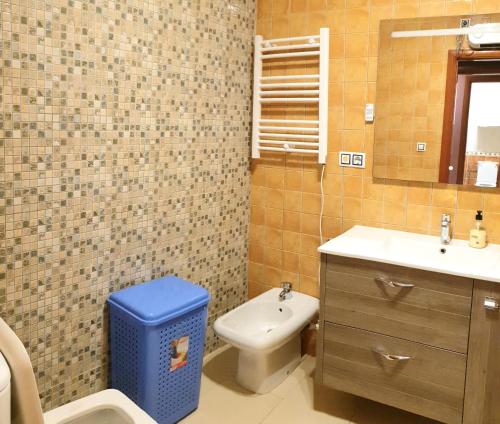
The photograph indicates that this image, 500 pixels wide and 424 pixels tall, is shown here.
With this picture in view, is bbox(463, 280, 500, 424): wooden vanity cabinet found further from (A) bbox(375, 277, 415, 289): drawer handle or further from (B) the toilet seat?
(B) the toilet seat

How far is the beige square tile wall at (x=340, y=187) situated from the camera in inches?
94.3

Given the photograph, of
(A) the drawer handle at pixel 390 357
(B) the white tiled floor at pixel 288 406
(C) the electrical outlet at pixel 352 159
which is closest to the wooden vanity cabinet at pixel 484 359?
(A) the drawer handle at pixel 390 357

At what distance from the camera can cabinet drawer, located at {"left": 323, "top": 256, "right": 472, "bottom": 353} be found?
77.4 inches

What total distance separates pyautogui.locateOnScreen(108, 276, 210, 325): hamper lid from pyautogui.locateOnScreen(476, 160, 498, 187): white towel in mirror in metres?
1.39

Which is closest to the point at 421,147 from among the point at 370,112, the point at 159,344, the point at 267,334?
the point at 370,112

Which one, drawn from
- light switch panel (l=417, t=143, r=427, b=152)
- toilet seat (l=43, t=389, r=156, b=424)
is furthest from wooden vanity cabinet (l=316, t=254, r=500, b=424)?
toilet seat (l=43, t=389, r=156, b=424)

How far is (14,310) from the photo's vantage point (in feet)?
6.02

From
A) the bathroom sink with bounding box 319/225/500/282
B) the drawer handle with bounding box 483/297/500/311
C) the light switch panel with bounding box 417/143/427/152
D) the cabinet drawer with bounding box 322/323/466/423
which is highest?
the light switch panel with bounding box 417/143/427/152

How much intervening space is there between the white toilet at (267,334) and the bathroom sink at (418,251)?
1.62 ft

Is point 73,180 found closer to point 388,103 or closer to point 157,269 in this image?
point 157,269

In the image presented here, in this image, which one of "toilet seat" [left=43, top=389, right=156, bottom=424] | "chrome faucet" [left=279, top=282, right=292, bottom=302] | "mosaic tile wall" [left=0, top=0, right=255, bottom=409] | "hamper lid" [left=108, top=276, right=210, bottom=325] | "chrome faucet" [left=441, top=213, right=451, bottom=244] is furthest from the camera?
"chrome faucet" [left=279, top=282, right=292, bottom=302]

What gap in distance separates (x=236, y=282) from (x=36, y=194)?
1.45 meters

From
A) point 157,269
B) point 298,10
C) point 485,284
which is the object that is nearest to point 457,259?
point 485,284

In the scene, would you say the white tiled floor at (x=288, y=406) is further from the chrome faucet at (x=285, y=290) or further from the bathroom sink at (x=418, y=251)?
the bathroom sink at (x=418, y=251)
